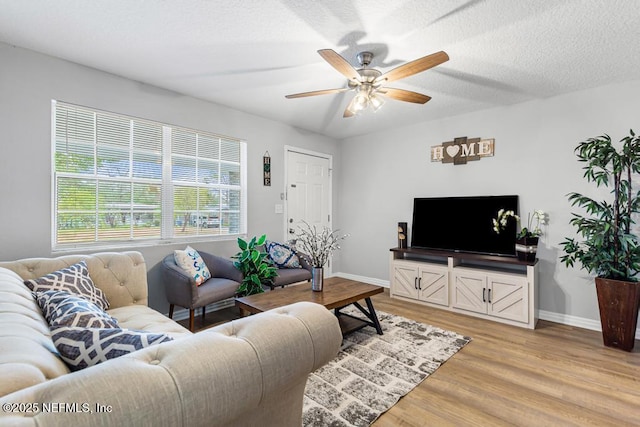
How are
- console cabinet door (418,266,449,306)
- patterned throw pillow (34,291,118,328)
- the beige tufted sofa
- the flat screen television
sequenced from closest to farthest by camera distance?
the beige tufted sofa < patterned throw pillow (34,291,118,328) < the flat screen television < console cabinet door (418,266,449,306)

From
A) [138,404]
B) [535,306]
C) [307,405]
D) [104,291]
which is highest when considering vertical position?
[138,404]

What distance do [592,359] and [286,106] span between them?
394 cm

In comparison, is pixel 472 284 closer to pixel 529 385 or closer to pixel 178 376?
pixel 529 385

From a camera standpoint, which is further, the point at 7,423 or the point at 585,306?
the point at 585,306

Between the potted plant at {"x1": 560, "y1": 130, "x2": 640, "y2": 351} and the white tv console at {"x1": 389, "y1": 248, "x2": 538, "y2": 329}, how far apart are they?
0.55 metres

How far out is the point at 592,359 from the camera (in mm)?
2516

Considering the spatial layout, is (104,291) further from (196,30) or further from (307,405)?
(196,30)

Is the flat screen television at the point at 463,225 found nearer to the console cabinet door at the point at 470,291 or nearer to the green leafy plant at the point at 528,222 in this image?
the green leafy plant at the point at 528,222

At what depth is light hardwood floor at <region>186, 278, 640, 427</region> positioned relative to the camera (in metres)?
1.81

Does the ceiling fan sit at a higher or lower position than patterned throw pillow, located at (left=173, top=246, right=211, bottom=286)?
higher

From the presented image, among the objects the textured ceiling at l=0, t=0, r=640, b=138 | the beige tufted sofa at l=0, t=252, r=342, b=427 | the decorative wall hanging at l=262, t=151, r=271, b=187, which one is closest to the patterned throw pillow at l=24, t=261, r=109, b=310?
the beige tufted sofa at l=0, t=252, r=342, b=427

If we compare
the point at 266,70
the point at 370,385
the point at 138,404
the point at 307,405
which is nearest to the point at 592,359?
the point at 370,385

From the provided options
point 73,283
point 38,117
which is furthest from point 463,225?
point 38,117

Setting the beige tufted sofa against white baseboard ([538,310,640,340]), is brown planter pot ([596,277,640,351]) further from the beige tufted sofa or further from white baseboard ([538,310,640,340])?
the beige tufted sofa
